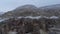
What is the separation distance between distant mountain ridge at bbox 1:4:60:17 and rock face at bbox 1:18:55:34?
6 centimetres

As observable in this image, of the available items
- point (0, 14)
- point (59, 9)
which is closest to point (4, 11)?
point (0, 14)

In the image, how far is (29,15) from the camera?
1135 millimetres

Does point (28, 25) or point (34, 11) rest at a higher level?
point (34, 11)

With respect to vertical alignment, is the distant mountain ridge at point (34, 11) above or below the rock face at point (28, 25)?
above

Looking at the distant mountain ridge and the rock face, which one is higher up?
the distant mountain ridge

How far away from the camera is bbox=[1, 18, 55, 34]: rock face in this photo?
1.08m

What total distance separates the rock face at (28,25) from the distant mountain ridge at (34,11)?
0.06 metres

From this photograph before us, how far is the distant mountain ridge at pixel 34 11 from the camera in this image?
111 cm

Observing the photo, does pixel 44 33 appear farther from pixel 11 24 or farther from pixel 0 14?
pixel 0 14

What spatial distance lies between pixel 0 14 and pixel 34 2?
0.37 meters

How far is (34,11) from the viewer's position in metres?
1.14

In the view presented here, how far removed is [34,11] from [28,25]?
15 centimetres

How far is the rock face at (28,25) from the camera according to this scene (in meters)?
1.08

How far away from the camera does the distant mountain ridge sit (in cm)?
111
